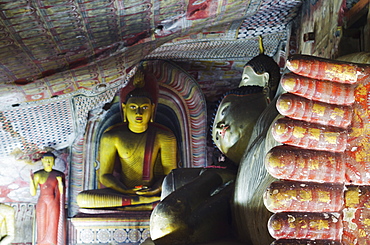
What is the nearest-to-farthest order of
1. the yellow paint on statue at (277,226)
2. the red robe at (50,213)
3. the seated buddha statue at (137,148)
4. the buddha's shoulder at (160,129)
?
1. the yellow paint on statue at (277,226)
2. the red robe at (50,213)
3. the seated buddha statue at (137,148)
4. the buddha's shoulder at (160,129)

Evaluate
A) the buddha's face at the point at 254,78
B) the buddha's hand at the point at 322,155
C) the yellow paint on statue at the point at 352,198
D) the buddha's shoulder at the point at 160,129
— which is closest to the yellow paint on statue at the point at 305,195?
the buddha's hand at the point at 322,155

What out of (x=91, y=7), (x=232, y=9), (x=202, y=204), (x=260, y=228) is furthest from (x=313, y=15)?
(x=260, y=228)

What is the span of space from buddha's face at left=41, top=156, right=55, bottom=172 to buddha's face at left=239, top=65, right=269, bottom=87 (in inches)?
140

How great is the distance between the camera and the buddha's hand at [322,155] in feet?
4.21

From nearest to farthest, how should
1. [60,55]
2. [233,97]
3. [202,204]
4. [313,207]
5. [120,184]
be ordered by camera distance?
1. [313,207]
2. [202,204]
3. [233,97]
4. [60,55]
5. [120,184]

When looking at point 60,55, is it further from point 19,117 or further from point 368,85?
point 368,85

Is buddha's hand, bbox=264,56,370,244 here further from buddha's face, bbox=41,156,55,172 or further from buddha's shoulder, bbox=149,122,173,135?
buddha's face, bbox=41,156,55,172

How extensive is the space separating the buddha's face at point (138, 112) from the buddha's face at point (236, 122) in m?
3.62

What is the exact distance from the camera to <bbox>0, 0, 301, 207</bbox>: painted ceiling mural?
3.56 metres

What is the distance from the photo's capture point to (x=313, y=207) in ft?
4.23

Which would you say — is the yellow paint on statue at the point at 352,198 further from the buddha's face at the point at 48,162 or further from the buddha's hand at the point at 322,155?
the buddha's face at the point at 48,162

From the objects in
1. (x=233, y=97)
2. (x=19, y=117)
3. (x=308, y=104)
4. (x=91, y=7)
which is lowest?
(x=308, y=104)

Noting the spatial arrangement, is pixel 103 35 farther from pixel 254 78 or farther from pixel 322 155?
pixel 322 155

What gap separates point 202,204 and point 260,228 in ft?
1.71
